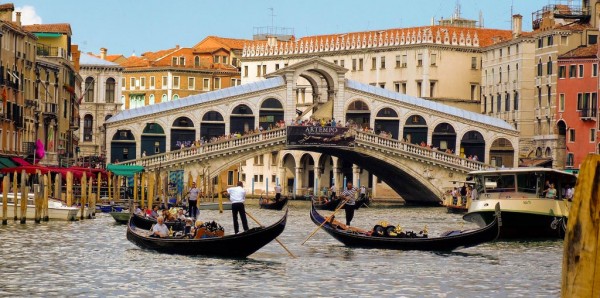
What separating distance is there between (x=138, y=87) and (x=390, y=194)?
3039 cm

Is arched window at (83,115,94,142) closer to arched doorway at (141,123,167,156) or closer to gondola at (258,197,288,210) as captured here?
arched doorway at (141,123,167,156)

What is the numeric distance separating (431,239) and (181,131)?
36.6 meters

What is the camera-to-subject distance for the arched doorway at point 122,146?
6094cm

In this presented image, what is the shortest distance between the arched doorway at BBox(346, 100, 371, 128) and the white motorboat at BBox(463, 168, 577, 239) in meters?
28.9

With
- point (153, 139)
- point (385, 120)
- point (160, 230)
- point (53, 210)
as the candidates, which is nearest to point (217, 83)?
point (385, 120)

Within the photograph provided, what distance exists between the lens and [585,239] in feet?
22.5

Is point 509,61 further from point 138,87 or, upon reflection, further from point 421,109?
point 138,87

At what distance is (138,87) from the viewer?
327 feet

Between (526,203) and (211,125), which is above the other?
(211,125)

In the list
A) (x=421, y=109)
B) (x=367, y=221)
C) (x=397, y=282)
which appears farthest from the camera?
(x=421, y=109)

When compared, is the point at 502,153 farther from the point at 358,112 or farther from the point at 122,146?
the point at 122,146

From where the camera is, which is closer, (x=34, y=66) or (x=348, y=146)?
(x=34, y=66)

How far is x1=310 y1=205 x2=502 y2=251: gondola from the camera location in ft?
83.7

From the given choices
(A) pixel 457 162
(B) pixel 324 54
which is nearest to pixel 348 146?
(A) pixel 457 162
